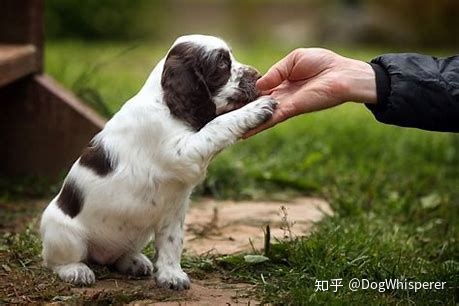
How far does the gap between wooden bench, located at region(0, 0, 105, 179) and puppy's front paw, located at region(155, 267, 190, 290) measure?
2.23 meters

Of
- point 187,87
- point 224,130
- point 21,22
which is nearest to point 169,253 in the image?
point 224,130

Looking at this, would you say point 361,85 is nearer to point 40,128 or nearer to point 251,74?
point 251,74

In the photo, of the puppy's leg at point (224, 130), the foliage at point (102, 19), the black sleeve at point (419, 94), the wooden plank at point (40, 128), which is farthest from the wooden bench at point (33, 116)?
the foliage at point (102, 19)

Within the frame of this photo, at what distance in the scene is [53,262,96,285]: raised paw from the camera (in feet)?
13.1

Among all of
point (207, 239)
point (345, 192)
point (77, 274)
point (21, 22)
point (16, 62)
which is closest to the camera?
point (77, 274)

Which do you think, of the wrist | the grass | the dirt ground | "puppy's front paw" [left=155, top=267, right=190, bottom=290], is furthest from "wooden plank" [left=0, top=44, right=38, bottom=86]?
the wrist

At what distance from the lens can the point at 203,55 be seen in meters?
3.89

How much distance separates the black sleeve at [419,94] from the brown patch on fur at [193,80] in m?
0.71

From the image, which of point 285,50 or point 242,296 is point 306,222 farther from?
point 285,50

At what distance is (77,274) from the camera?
399 cm

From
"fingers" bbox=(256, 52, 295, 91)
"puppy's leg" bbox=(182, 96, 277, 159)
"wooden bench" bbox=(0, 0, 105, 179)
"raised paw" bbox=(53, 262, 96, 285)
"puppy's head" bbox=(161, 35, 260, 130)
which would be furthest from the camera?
"wooden bench" bbox=(0, 0, 105, 179)

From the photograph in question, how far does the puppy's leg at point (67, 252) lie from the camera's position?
4.00 m

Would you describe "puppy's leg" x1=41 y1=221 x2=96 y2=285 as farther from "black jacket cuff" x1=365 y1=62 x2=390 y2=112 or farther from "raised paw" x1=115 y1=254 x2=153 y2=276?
"black jacket cuff" x1=365 y1=62 x2=390 y2=112

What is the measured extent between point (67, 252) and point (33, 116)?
2.40 meters
